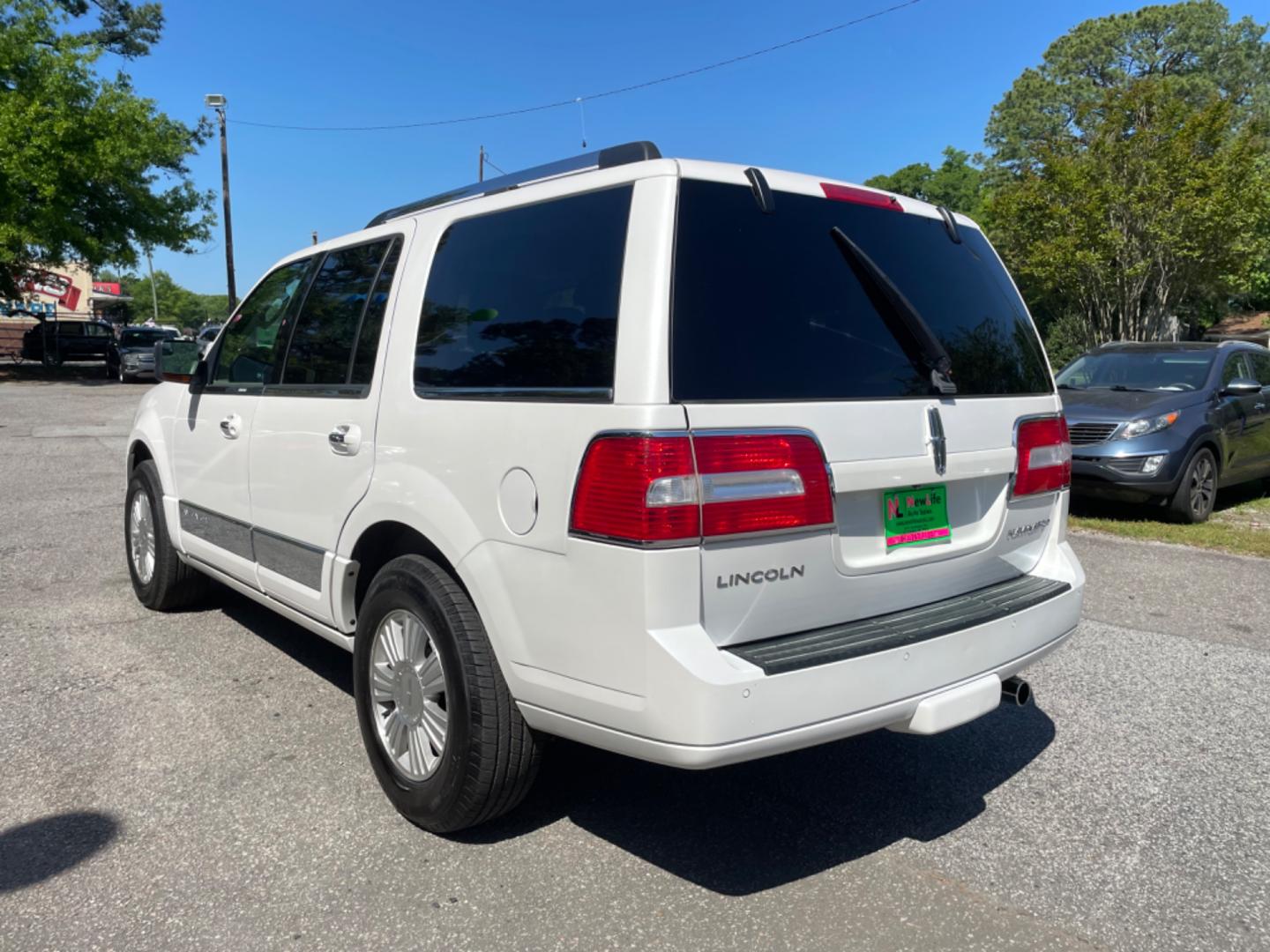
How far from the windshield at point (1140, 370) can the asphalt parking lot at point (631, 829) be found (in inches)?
191

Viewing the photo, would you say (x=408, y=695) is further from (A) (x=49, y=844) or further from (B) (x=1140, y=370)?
(B) (x=1140, y=370)

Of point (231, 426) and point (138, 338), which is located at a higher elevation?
point (138, 338)

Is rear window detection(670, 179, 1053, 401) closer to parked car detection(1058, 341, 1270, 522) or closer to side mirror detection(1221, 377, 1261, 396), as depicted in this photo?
parked car detection(1058, 341, 1270, 522)

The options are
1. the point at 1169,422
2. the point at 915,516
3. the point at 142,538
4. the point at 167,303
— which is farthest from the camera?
the point at 167,303

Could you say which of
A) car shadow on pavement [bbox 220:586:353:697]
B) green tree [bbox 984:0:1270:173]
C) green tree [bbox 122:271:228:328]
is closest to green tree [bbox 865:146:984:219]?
green tree [bbox 984:0:1270:173]

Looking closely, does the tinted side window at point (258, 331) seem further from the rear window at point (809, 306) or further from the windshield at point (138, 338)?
the windshield at point (138, 338)

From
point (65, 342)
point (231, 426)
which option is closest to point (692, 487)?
point (231, 426)

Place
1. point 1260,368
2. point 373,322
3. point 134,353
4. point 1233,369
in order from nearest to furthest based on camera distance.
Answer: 1. point 373,322
2. point 1233,369
3. point 1260,368
4. point 134,353

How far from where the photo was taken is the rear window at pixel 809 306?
252 cm

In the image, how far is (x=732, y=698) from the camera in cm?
233

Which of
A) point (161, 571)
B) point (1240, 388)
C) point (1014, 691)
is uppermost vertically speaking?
point (1240, 388)

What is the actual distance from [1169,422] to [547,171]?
276 inches

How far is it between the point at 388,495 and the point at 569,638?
0.95 meters

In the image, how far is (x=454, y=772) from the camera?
2.85 metres
